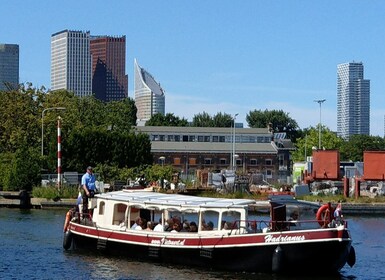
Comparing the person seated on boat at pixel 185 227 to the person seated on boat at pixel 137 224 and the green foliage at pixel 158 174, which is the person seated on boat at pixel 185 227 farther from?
the green foliage at pixel 158 174

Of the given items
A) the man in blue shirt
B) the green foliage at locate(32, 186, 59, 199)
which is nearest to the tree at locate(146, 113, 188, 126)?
the green foliage at locate(32, 186, 59, 199)

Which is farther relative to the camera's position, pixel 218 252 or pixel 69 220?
pixel 69 220

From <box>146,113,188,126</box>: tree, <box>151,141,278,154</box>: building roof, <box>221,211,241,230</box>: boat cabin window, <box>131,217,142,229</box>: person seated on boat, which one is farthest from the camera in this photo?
<box>146,113,188,126</box>: tree

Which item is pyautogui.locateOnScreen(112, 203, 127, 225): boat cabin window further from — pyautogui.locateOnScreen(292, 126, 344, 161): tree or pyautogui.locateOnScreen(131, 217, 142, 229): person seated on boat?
pyautogui.locateOnScreen(292, 126, 344, 161): tree

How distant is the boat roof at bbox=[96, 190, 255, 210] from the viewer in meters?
39.2

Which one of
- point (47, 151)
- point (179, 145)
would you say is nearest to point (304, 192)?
point (47, 151)

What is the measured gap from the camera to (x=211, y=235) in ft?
126

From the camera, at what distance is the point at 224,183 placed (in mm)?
87750

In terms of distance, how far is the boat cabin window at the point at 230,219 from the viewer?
125 ft

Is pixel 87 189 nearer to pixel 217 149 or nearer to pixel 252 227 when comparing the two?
pixel 252 227

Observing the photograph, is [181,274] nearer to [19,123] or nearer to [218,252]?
[218,252]

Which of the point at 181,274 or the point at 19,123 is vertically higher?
the point at 19,123

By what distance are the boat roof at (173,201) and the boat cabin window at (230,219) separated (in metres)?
0.33

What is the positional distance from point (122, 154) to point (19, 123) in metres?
12.2
